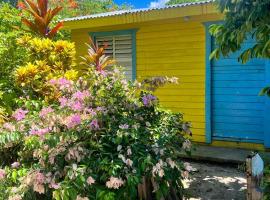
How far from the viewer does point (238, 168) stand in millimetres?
6156

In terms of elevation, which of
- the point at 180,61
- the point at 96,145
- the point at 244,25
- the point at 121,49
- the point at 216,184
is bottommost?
the point at 216,184

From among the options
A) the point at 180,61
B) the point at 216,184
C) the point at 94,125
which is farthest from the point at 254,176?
the point at 180,61

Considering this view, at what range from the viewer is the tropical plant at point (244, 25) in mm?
3584

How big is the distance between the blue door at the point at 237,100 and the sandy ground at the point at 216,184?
1.14 metres

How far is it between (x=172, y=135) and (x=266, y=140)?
3500 millimetres

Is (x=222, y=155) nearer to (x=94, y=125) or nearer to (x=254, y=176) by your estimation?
(x=254, y=176)

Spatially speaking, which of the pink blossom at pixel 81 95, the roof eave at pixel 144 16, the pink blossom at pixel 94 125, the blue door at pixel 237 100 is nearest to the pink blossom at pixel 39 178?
the pink blossom at pixel 94 125

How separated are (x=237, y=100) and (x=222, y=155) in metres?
1.26

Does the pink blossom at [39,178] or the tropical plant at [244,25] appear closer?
the pink blossom at [39,178]

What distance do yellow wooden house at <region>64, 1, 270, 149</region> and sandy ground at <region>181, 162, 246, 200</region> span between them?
122cm

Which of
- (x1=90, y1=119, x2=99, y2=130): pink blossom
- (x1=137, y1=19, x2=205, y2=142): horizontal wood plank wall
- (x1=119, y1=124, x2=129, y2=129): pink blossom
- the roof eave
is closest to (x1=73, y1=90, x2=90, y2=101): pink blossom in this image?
(x1=90, y1=119, x2=99, y2=130): pink blossom

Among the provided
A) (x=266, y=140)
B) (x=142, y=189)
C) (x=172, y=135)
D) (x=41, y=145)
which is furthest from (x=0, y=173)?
(x=266, y=140)

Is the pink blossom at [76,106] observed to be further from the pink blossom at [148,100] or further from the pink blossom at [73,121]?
the pink blossom at [148,100]

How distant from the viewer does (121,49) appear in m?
8.85
